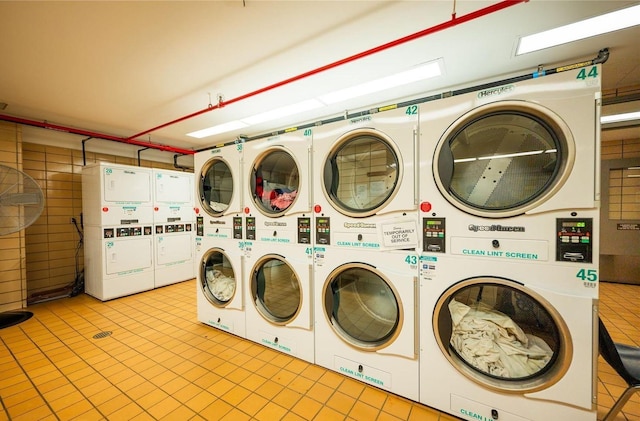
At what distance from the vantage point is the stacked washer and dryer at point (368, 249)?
1769 mm

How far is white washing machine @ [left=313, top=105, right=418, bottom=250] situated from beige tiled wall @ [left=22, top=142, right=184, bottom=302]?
198 inches

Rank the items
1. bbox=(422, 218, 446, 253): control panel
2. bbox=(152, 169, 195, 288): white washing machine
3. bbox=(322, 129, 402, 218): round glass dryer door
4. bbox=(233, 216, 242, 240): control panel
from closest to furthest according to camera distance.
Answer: bbox=(422, 218, 446, 253): control panel → bbox=(322, 129, 402, 218): round glass dryer door → bbox=(233, 216, 242, 240): control panel → bbox=(152, 169, 195, 288): white washing machine

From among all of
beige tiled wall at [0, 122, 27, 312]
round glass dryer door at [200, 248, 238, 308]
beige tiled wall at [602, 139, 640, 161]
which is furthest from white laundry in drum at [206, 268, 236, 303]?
beige tiled wall at [602, 139, 640, 161]

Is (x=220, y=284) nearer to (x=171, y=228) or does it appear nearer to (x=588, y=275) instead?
(x=171, y=228)

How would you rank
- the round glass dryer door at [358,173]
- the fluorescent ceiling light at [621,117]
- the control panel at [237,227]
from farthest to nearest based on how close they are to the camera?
the fluorescent ceiling light at [621,117]
the control panel at [237,227]
the round glass dryer door at [358,173]

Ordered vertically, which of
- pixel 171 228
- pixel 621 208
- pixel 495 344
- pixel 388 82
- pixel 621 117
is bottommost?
pixel 495 344

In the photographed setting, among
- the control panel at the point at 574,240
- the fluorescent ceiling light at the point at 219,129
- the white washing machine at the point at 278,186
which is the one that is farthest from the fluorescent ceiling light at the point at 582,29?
the fluorescent ceiling light at the point at 219,129

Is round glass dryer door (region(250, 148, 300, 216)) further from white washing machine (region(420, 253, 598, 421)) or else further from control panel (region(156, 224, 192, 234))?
control panel (region(156, 224, 192, 234))

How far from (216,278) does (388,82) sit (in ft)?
10.5

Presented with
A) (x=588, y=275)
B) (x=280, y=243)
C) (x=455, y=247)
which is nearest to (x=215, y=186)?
(x=280, y=243)

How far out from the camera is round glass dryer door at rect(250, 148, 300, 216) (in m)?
2.54

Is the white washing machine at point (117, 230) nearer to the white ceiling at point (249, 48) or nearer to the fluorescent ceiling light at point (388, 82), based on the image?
the white ceiling at point (249, 48)

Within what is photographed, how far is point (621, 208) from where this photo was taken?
4.34 m

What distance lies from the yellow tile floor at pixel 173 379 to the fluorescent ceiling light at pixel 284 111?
10.1 feet
